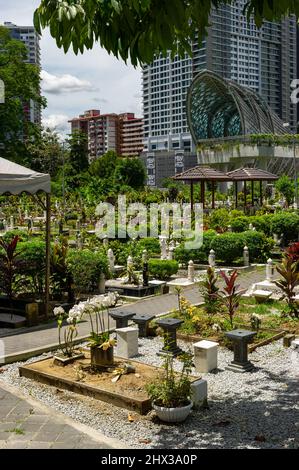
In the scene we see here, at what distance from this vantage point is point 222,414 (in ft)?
20.4

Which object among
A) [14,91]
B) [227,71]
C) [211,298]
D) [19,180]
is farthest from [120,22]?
[227,71]

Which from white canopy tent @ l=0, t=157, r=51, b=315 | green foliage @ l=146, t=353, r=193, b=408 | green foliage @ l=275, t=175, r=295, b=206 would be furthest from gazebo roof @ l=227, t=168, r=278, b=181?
green foliage @ l=146, t=353, r=193, b=408

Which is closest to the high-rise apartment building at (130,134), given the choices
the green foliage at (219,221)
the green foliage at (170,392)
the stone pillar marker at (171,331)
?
the green foliage at (219,221)

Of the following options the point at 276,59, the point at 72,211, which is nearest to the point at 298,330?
the point at 72,211

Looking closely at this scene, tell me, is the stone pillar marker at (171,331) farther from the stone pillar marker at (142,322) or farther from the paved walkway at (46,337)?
the paved walkway at (46,337)

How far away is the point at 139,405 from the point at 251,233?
1298cm

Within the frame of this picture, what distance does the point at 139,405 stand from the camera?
244 inches

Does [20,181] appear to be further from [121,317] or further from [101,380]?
[101,380]

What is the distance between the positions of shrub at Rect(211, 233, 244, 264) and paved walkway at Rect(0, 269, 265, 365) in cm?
446

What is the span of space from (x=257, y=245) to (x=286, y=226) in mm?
2772

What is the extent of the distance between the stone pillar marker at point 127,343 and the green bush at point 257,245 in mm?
9832

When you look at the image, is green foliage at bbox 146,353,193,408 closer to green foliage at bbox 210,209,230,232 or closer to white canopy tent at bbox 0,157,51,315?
white canopy tent at bbox 0,157,51,315

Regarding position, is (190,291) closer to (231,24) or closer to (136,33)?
(136,33)
